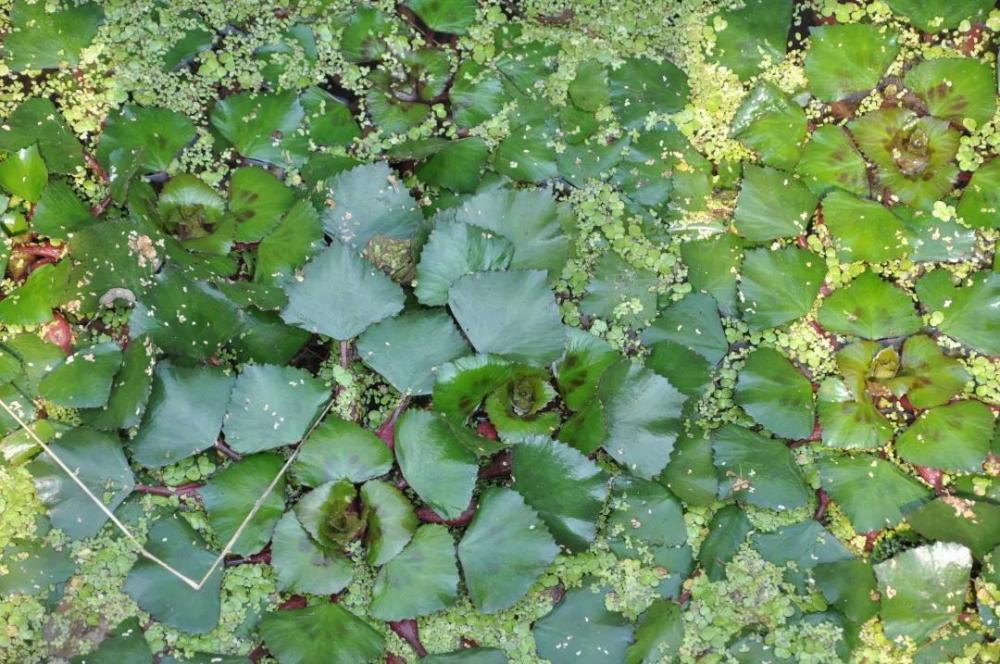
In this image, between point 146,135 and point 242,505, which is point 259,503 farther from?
point 146,135

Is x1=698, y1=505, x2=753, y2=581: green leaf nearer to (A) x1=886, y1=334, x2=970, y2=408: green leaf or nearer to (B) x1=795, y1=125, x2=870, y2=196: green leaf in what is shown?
(A) x1=886, y1=334, x2=970, y2=408: green leaf

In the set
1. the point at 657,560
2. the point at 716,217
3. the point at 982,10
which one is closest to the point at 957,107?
the point at 982,10

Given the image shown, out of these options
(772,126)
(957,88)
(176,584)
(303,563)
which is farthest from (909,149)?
(176,584)

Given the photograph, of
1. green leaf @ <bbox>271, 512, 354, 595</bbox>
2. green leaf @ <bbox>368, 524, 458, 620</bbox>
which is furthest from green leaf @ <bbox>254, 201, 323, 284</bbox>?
green leaf @ <bbox>368, 524, 458, 620</bbox>

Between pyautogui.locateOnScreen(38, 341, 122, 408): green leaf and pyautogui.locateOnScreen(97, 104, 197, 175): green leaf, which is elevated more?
pyautogui.locateOnScreen(97, 104, 197, 175): green leaf

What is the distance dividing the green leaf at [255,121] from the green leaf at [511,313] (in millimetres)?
549

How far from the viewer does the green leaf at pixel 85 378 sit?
1.85m

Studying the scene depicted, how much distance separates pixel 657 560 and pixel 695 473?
183 mm

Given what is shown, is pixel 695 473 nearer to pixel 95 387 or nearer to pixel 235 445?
pixel 235 445

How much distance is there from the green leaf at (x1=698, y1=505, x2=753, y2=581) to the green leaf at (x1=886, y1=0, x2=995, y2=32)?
1.16 m

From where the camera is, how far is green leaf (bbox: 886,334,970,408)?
1954mm

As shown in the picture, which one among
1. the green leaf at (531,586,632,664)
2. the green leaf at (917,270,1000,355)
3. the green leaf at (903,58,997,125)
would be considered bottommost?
the green leaf at (531,586,632,664)

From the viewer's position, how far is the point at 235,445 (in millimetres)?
1836

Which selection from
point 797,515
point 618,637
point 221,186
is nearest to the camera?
point 618,637
